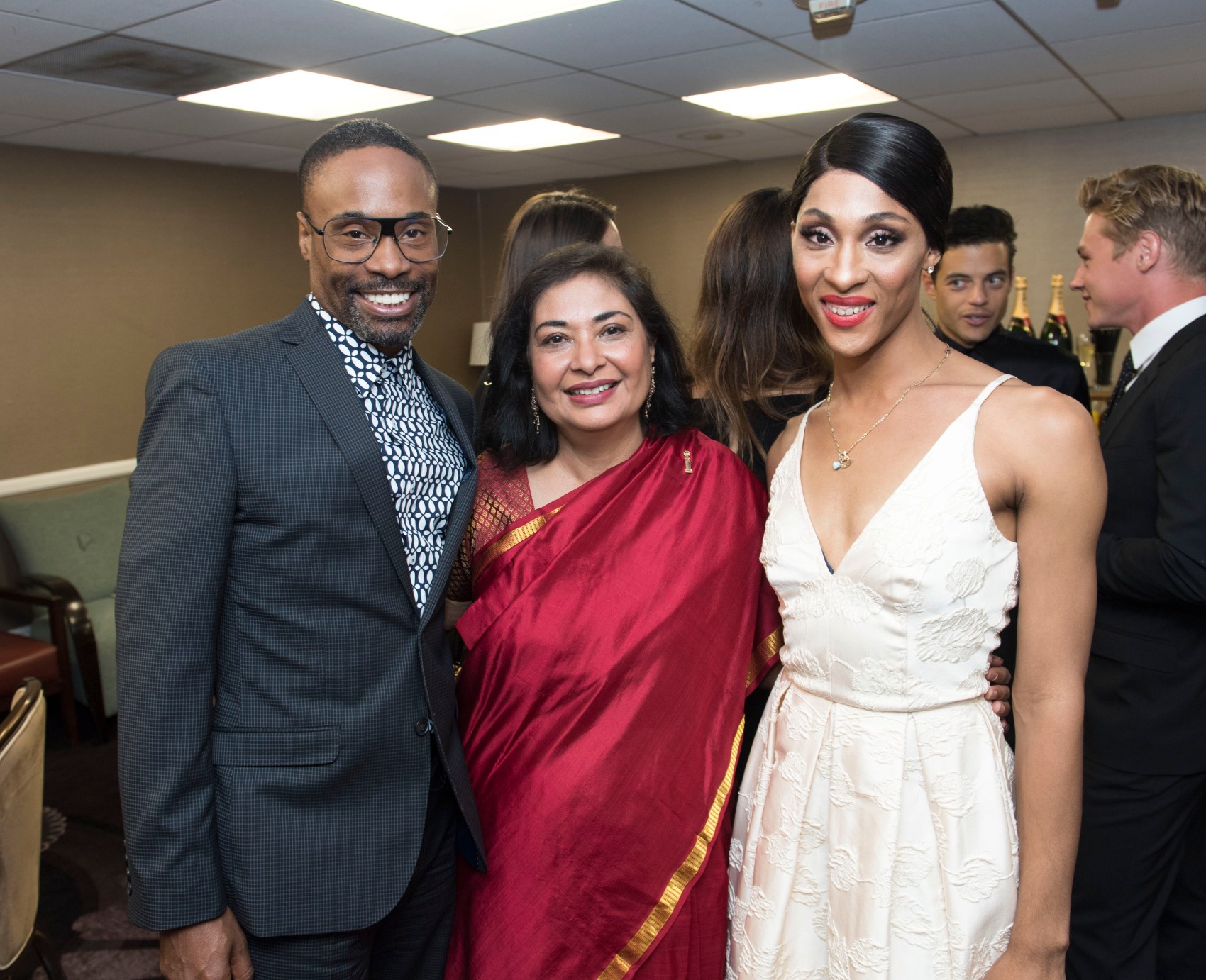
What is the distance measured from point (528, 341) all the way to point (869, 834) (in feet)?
3.02

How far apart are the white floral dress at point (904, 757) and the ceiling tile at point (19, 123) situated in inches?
163

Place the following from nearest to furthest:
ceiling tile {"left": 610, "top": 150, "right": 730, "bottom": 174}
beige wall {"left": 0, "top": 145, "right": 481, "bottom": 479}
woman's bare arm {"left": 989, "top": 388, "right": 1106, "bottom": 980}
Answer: woman's bare arm {"left": 989, "top": 388, "right": 1106, "bottom": 980} < beige wall {"left": 0, "top": 145, "right": 481, "bottom": 479} < ceiling tile {"left": 610, "top": 150, "right": 730, "bottom": 174}

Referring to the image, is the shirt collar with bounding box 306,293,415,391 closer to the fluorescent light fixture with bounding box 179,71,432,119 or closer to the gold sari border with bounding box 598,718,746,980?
the gold sari border with bounding box 598,718,746,980

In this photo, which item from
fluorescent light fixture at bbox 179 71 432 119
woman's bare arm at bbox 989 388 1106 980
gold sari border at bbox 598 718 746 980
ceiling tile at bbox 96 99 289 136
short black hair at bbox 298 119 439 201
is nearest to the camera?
woman's bare arm at bbox 989 388 1106 980

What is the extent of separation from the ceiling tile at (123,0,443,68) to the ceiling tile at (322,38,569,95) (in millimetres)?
91

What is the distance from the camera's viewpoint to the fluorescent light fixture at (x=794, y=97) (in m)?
4.08

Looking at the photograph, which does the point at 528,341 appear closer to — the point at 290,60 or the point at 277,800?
the point at 277,800

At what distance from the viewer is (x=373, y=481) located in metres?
1.24

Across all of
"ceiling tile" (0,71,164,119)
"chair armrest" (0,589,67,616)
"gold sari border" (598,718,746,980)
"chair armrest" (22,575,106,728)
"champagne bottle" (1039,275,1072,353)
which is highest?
"ceiling tile" (0,71,164,119)

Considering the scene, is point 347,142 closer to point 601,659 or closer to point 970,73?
point 601,659

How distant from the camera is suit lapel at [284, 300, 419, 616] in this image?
4.05ft

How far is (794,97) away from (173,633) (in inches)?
160

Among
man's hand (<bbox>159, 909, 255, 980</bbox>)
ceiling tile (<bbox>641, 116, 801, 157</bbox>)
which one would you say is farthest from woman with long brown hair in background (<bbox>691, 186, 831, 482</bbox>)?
ceiling tile (<bbox>641, 116, 801, 157</bbox>)

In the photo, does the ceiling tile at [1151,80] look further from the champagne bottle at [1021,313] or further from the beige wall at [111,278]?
the beige wall at [111,278]
